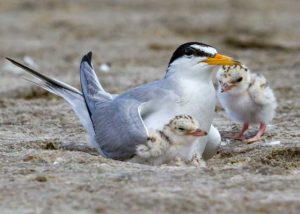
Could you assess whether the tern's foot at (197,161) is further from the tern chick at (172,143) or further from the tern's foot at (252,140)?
the tern's foot at (252,140)

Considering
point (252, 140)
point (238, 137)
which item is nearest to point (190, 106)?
point (252, 140)

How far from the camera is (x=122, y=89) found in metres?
8.46

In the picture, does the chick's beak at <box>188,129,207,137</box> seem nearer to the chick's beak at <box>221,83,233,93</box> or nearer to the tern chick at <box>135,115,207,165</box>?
the tern chick at <box>135,115,207,165</box>

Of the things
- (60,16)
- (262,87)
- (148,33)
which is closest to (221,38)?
(148,33)

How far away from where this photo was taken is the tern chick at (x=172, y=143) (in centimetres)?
523

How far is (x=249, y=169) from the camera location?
490cm

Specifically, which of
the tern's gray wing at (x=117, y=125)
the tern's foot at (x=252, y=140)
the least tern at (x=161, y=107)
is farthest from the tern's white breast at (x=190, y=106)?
the tern's foot at (x=252, y=140)

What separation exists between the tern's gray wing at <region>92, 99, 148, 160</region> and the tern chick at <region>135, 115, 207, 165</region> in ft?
0.17

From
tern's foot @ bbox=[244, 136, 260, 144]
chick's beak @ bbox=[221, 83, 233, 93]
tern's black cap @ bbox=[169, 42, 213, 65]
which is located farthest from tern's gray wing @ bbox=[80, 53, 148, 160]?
tern's foot @ bbox=[244, 136, 260, 144]

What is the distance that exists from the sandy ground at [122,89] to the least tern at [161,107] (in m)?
0.19

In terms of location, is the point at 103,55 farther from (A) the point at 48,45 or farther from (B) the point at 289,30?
(B) the point at 289,30

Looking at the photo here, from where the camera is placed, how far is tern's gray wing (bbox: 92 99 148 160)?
17.4 ft

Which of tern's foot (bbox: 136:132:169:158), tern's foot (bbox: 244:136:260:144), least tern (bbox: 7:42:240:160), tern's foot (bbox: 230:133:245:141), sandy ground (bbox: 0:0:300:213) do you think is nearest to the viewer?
sandy ground (bbox: 0:0:300:213)

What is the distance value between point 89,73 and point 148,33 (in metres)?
5.57
